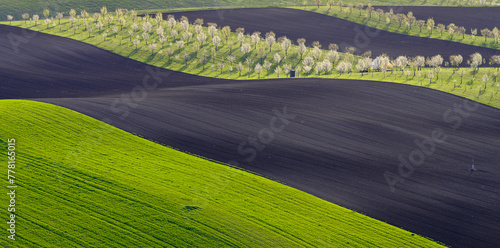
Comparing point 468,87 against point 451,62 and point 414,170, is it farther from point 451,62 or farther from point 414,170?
point 414,170

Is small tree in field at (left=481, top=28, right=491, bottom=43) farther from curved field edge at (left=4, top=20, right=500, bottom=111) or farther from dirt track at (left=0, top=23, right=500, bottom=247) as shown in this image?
dirt track at (left=0, top=23, right=500, bottom=247)

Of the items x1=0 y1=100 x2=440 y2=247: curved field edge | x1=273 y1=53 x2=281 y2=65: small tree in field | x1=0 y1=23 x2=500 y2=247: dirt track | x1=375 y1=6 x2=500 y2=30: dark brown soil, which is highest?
x1=375 y1=6 x2=500 y2=30: dark brown soil

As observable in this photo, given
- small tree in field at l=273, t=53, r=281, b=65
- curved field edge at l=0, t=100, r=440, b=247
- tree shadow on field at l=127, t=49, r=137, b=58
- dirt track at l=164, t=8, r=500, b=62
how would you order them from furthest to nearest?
dirt track at l=164, t=8, r=500, b=62 < tree shadow on field at l=127, t=49, r=137, b=58 < small tree in field at l=273, t=53, r=281, b=65 < curved field edge at l=0, t=100, r=440, b=247

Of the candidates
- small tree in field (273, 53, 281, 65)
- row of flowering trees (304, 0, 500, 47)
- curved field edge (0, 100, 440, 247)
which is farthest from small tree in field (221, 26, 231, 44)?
curved field edge (0, 100, 440, 247)

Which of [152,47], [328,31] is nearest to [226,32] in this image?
[152,47]

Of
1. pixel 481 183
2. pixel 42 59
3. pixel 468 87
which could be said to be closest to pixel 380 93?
pixel 468 87

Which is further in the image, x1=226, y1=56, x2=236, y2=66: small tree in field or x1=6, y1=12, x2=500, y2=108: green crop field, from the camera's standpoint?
x1=226, y1=56, x2=236, y2=66: small tree in field

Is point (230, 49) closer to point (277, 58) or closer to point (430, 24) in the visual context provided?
point (277, 58)
